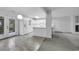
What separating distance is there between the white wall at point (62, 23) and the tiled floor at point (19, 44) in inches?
32.2

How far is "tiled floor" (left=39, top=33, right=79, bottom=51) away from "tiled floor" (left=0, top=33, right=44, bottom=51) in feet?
0.98

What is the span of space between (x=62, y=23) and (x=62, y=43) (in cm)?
60

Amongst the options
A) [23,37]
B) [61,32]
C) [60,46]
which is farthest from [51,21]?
[23,37]

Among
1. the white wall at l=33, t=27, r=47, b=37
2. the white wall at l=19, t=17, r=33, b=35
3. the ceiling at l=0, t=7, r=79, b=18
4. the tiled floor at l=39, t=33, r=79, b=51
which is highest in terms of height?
the ceiling at l=0, t=7, r=79, b=18

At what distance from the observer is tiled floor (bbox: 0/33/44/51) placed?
2078 millimetres

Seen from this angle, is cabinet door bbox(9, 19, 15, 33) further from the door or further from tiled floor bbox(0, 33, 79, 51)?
tiled floor bbox(0, 33, 79, 51)

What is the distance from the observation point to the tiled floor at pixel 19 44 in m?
2.08


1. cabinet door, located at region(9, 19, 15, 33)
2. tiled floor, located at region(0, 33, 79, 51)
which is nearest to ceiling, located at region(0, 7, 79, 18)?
cabinet door, located at region(9, 19, 15, 33)

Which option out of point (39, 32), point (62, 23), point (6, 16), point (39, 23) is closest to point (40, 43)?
point (39, 32)

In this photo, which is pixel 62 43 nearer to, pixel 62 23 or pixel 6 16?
pixel 62 23

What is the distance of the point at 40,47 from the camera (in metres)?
2.19

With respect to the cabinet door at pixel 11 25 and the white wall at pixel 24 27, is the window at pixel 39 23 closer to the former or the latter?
the white wall at pixel 24 27
